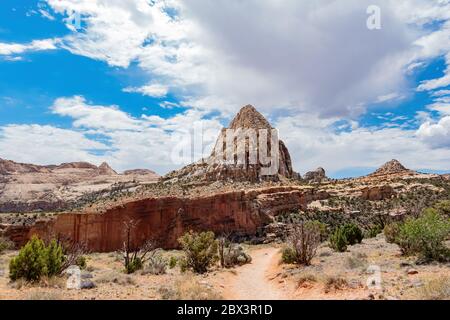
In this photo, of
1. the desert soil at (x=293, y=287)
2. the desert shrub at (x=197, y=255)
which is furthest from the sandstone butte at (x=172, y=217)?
the desert soil at (x=293, y=287)

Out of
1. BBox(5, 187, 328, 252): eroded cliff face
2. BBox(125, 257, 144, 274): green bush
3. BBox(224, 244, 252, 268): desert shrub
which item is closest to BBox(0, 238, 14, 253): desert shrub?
BBox(5, 187, 328, 252): eroded cliff face

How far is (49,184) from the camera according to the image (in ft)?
370

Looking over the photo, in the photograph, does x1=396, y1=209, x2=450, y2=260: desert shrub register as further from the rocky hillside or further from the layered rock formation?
the rocky hillside

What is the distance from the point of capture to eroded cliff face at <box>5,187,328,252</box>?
44.8m

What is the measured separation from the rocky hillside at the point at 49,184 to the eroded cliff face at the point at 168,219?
41868mm

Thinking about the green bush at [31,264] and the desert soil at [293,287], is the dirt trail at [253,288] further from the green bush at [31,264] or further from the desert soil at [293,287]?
the green bush at [31,264]

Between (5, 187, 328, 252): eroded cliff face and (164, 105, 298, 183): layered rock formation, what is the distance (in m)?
14.2

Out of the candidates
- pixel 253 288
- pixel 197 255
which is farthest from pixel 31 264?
pixel 253 288

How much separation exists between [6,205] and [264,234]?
76.3 metres

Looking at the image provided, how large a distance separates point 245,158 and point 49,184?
252 feet
